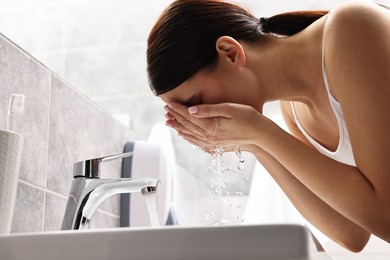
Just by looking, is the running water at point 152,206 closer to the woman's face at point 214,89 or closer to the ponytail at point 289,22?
the woman's face at point 214,89

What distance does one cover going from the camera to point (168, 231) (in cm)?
54

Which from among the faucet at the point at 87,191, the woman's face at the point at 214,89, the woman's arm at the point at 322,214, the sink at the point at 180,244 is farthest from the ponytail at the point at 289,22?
the sink at the point at 180,244

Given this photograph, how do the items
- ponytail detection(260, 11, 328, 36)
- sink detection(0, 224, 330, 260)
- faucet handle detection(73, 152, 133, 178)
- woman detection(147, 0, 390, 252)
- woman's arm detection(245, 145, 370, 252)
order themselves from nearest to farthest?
sink detection(0, 224, 330, 260)
woman detection(147, 0, 390, 252)
faucet handle detection(73, 152, 133, 178)
ponytail detection(260, 11, 328, 36)
woman's arm detection(245, 145, 370, 252)

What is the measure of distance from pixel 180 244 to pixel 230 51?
1.71ft

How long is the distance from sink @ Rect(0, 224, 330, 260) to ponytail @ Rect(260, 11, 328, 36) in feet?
1.90

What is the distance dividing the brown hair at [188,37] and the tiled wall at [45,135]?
224mm

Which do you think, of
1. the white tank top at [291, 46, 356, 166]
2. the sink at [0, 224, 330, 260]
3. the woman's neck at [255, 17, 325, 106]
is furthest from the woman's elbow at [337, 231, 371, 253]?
the sink at [0, 224, 330, 260]

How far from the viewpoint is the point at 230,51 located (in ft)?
3.29

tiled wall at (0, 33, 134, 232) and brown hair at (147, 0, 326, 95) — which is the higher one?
brown hair at (147, 0, 326, 95)

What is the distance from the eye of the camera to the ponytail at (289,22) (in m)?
1.07

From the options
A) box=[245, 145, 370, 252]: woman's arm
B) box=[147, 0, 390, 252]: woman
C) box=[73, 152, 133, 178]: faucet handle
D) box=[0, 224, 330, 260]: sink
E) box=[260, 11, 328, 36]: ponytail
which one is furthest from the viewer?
box=[245, 145, 370, 252]: woman's arm

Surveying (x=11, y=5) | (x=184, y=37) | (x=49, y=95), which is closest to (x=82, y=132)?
(x=49, y=95)

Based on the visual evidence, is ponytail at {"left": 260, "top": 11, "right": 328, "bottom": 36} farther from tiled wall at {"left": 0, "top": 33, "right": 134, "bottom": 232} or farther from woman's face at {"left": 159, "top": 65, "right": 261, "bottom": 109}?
tiled wall at {"left": 0, "top": 33, "right": 134, "bottom": 232}

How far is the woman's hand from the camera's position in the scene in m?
0.97
